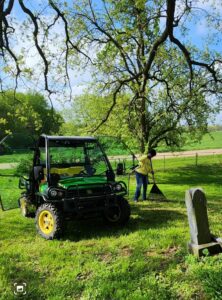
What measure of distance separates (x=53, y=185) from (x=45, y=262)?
2.18 metres

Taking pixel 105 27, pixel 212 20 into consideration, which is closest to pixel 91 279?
pixel 212 20

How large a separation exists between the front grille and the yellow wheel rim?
54cm

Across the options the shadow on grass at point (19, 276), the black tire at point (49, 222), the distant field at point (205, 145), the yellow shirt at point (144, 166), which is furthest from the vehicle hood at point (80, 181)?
the distant field at point (205, 145)

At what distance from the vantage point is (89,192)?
7.16 metres

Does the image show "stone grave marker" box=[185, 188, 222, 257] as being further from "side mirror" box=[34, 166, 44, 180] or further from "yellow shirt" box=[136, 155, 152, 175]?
"yellow shirt" box=[136, 155, 152, 175]

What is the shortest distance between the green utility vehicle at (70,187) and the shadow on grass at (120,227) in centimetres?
27

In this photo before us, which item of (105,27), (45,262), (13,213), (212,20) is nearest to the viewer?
(45,262)

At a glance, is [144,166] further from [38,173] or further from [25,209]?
[38,173]

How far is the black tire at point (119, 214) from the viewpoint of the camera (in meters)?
7.48

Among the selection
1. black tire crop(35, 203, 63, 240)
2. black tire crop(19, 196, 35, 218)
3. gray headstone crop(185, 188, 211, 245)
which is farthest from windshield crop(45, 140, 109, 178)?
gray headstone crop(185, 188, 211, 245)

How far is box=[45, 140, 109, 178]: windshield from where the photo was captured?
26.7 ft

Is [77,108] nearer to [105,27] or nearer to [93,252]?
[105,27]

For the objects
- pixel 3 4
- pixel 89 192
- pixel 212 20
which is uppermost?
pixel 212 20

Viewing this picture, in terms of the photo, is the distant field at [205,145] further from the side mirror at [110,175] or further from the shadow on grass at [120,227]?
the side mirror at [110,175]
